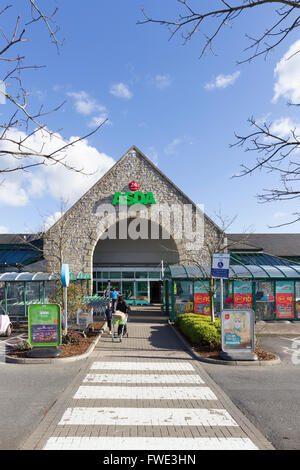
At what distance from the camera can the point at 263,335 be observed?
1470 centimetres

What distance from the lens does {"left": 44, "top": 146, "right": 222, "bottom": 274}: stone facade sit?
23797mm

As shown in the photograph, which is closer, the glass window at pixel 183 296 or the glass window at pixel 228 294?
the glass window at pixel 183 296

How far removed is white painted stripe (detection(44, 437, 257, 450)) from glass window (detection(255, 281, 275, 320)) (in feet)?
47.2

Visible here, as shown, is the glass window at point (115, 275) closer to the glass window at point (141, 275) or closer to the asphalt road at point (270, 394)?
the glass window at point (141, 275)

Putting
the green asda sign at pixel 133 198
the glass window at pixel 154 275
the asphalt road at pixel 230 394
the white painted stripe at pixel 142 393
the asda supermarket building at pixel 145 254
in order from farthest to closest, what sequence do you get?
the glass window at pixel 154 275 < the green asda sign at pixel 133 198 < the asda supermarket building at pixel 145 254 < the white painted stripe at pixel 142 393 < the asphalt road at pixel 230 394

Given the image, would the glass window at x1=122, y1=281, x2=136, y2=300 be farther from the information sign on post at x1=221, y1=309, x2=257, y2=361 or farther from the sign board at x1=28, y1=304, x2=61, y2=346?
the information sign on post at x1=221, y1=309, x2=257, y2=361

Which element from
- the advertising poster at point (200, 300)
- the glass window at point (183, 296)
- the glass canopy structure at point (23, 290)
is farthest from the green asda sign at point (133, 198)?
the advertising poster at point (200, 300)

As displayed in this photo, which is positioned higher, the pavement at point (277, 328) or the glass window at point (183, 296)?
the glass window at point (183, 296)

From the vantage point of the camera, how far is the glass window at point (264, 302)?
60.9 feet

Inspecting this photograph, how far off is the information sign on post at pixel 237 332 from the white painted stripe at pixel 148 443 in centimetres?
531

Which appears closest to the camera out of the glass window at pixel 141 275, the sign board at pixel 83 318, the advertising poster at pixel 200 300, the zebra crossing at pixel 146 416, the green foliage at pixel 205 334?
the zebra crossing at pixel 146 416

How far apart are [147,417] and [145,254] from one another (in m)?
25.8
